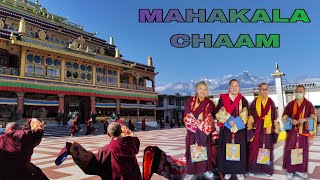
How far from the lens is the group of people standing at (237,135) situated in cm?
466

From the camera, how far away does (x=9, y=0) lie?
85.8 feet

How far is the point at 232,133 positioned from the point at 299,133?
1.41m

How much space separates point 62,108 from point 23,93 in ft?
11.6

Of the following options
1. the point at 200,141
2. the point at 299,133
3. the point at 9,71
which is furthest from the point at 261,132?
the point at 9,71

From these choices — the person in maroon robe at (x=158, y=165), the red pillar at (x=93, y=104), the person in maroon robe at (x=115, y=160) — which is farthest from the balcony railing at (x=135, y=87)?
the person in maroon robe at (x=115, y=160)

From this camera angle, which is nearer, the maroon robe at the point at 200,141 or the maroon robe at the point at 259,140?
the maroon robe at the point at 200,141

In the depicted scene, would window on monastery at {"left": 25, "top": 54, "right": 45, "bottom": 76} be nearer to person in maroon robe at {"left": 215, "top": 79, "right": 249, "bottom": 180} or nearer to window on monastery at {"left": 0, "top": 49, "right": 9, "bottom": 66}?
window on monastery at {"left": 0, "top": 49, "right": 9, "bottom": 66}

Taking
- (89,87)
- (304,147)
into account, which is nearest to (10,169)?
(304,147)

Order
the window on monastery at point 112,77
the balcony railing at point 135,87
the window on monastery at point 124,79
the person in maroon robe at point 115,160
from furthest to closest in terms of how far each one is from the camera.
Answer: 1. the window on monastery at point 124,79
2. the balcony railing at point 135,87
3. the window on monastery at point 112,77
4. the person in maroon robe at point 115,160

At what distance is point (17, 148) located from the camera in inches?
130

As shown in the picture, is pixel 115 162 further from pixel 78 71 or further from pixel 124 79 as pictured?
pixel 124 79

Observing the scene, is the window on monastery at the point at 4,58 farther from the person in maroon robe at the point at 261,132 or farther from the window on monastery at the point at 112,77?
the person in maroon robe at the point at 261,132

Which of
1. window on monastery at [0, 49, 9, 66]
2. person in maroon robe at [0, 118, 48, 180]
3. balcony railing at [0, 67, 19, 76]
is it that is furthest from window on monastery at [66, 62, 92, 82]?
person in maroon robe at [0, 118, 48, 180]

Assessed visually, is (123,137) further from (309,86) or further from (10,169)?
(309,86)
